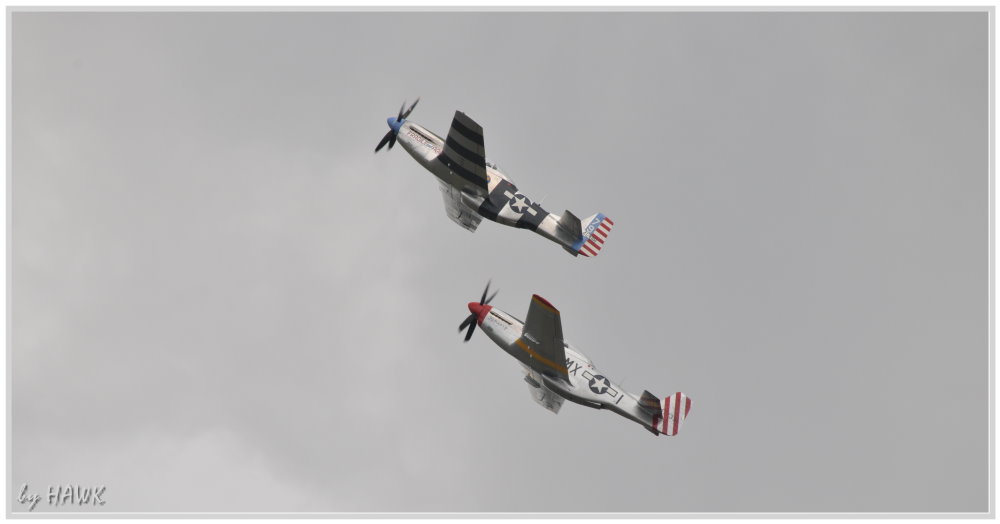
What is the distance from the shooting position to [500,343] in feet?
270

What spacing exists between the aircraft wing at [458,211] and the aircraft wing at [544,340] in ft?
31.8

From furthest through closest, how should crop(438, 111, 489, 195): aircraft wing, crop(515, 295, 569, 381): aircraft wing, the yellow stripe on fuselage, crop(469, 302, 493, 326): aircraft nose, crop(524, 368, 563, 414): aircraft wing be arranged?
crop(524, 368, 563, 414): aircraft wing → crop(438, 111, 489, 195): aircraft wing → crop(469, 302, 493, 326): aircraft nose → the yellow stripe on fuselage → crop(515, 295, 569, 381): aircraft wing

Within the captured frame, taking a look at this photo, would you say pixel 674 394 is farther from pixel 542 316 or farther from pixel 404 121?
pixel 404 121

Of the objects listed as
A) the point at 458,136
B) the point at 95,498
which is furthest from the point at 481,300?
the point at 95,498

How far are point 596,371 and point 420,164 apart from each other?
15713 mm

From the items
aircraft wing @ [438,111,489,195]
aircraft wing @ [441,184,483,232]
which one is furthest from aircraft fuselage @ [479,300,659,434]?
aircraft wing @ [438,111,489,195]

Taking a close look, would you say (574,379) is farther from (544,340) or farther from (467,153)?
(467,153)

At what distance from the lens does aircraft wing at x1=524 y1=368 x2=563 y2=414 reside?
3354 inches

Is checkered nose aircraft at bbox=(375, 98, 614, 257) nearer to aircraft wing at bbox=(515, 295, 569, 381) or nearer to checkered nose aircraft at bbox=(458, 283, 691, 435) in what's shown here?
checkered nose aircraft at bbox=(458, 283, 691, 435)

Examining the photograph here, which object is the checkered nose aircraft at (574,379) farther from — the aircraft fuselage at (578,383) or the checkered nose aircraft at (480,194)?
the checkered nose aircraft at (480,194)

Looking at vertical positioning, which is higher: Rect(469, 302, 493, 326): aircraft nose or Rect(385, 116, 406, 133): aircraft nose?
Rect(385, 116, 406, 133): aircraft nose

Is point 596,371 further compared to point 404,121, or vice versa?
point 404,121

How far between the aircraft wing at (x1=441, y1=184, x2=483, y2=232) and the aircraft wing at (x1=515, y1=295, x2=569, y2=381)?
9.70 metres

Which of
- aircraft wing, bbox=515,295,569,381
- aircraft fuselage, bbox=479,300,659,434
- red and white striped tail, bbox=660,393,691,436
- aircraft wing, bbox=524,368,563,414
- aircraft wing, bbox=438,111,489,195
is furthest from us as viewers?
aircraft wing, bbox=524,368,563,414
